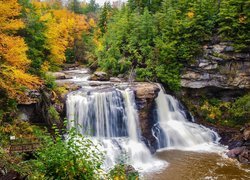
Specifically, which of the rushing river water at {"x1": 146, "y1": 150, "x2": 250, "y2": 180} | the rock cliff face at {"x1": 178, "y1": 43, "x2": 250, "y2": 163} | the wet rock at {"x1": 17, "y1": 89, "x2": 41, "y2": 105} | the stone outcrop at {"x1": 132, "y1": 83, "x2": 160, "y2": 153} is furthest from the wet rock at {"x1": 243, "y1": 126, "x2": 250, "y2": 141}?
the wet rock at {"x1": 17, "y1": 89, "x2": 41, "y2": 105}

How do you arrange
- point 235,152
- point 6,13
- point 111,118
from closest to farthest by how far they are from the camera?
1. point 6,13
2. point 235,152
3. point 111,118

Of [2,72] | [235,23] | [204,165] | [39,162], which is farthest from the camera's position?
[235,23]

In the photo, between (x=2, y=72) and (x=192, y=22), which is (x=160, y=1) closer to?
(x=192, y=22)

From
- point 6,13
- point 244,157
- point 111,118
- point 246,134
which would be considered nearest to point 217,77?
point 246,134

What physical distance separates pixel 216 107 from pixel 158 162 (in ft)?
28.7

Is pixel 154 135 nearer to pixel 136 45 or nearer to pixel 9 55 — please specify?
pixel 136 45

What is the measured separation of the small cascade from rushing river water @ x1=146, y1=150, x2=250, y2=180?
1459 mm

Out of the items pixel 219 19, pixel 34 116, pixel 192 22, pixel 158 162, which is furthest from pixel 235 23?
pixel 34 116

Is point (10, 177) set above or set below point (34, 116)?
above

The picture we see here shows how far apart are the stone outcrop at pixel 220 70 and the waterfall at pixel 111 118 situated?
622cm

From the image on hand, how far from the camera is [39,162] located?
5961 mm

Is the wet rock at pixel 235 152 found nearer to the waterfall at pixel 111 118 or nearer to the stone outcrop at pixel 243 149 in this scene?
the stone outcrop at pixel 243 149

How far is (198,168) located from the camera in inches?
632

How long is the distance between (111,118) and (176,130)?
4.97m
